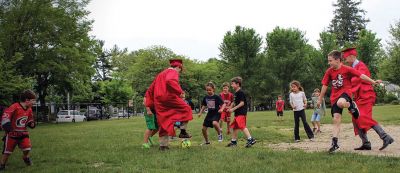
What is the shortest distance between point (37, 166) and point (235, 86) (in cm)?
486

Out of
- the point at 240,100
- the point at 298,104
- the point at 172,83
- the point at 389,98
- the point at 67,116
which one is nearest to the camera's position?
the point at 172,83

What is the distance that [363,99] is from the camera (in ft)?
28.1

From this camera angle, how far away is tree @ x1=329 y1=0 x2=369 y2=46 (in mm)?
78812

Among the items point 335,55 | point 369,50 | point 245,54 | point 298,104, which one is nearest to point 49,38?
point 298,104

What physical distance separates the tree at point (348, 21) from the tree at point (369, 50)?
11915mm

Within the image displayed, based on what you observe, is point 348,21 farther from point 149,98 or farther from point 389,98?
point 149,98

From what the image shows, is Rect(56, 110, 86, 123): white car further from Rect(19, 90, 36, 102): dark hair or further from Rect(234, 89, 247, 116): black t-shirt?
Rect(19, 90, 36, 102): dark hair

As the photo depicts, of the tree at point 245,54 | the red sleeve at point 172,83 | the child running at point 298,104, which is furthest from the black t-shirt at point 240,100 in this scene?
the tree at point 245,54

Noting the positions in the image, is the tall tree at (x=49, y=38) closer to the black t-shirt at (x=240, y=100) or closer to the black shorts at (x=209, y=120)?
the black shorts at (x=209, y=120)

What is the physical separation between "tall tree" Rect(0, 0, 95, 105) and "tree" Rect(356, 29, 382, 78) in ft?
145

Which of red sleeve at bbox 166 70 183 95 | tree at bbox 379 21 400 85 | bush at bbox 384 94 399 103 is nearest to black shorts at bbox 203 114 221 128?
red sleeve at bbox 166 70 183 95

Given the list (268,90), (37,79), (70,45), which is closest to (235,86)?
(70,45)

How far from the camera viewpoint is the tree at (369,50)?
216ft

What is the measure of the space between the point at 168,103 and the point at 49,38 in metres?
30.2
